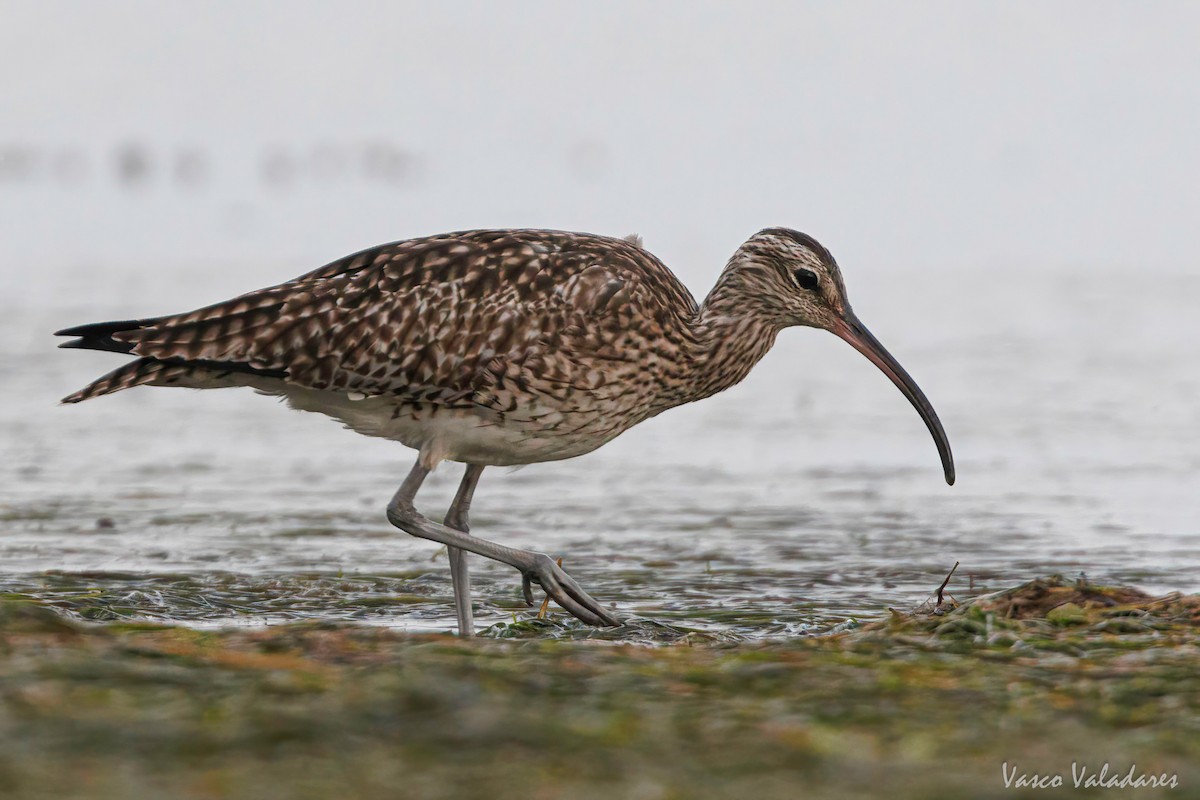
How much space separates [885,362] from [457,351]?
2.00 metres

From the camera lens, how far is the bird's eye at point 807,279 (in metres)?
7.74

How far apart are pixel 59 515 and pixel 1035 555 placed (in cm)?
497

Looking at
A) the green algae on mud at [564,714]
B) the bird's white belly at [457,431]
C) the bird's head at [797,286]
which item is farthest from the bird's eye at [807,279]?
the green algae on mud at [564,714]

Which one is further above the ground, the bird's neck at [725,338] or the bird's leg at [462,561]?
the bird's neck at [725,338]

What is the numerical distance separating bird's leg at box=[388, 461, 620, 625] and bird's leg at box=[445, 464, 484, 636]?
0.06 metres

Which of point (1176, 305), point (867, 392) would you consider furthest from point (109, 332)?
point (1176, 305)

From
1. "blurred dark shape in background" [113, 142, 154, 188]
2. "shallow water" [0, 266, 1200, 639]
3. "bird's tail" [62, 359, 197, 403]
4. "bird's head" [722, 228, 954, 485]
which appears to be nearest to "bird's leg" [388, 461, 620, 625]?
"shallow water" [0, 266, 1200, 639]

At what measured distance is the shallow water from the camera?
764cm

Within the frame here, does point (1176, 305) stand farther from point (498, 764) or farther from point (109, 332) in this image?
point (498, 764)

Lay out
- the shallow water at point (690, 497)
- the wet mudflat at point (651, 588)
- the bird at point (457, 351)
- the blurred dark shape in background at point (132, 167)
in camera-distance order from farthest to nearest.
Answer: the blurred dark shape in background at point (132, 167), the shallow water at point (690, 497), the bird at point (457, 351), the wet mudflat at point (651, 588)

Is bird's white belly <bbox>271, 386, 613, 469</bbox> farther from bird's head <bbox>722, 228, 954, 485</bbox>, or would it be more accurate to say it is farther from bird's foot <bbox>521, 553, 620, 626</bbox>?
bird's head <bbox>722, 228, 954, 485</bbox>

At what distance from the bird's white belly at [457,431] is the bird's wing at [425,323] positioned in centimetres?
9

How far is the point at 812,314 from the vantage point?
7840 millimetres

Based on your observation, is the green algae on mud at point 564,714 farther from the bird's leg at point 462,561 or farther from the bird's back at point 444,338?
the bird's back at point 444,338
